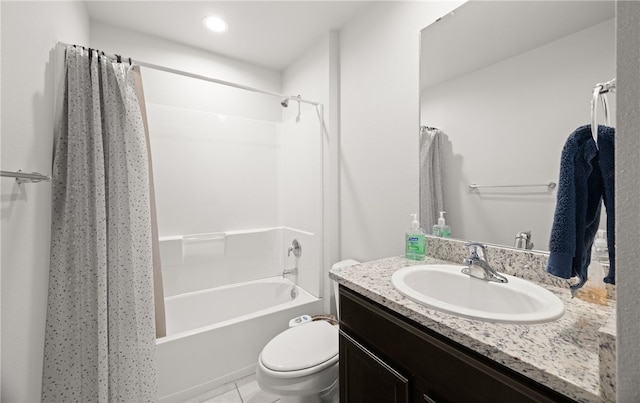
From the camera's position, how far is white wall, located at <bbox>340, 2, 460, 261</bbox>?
138 cm

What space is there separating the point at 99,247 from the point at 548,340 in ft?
5.28

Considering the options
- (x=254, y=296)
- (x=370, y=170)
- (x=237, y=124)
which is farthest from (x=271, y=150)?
(x=254, y=296)

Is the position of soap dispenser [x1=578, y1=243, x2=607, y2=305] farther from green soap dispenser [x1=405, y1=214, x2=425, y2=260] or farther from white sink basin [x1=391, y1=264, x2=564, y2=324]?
green soap dispenser [x1=405, y1=214, x2=425, y2=260]

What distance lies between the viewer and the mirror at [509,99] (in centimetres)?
85

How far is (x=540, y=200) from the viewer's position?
3.02ft

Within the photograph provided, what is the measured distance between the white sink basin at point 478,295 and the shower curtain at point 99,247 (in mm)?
1252

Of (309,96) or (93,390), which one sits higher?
→ (309,96)

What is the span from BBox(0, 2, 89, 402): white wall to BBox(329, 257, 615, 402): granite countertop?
1134 mm

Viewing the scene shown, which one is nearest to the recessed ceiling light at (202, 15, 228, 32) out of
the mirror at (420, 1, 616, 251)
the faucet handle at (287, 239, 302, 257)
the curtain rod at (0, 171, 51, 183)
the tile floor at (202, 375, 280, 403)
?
the mirror at (420, 1, 616, 251)

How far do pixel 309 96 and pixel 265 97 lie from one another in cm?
62

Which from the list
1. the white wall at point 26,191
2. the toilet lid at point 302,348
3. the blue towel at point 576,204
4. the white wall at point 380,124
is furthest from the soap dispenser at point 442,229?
the white wall at point 26,191

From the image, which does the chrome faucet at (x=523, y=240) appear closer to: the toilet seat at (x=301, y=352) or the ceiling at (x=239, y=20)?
→ the toilet seat at (x=301, y=352)

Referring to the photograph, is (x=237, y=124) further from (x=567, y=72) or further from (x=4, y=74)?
(x=567, y=72)

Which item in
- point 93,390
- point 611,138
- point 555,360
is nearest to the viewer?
point 555,360
